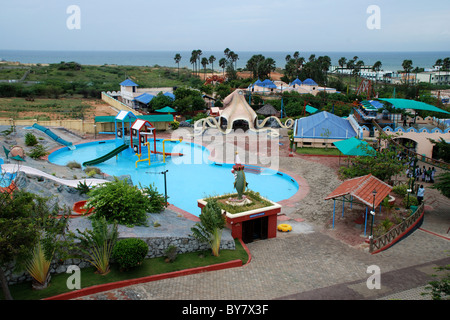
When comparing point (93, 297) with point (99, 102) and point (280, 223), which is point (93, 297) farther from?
point (99, 102)

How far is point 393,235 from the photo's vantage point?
1526 centimetres

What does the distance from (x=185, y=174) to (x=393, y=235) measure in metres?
15.7

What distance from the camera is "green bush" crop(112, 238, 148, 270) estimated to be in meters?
11.8

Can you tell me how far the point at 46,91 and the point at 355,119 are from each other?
46142 mm

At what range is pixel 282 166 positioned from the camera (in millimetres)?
27797

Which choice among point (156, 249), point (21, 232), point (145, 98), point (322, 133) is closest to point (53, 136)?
point (145, 98)

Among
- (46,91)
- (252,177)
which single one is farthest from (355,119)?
(46,91)

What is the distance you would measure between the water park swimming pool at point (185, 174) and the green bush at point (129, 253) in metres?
8.65

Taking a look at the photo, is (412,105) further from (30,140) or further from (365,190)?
(30,140)

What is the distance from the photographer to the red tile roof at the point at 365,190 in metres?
16.2

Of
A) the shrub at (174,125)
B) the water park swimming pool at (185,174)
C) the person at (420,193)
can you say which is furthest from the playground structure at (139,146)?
the person at (420,193)

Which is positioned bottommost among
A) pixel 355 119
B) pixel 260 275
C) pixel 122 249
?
pixel 260 275

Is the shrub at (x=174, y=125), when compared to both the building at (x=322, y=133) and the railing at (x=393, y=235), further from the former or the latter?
the railing at (x=393, y=235)

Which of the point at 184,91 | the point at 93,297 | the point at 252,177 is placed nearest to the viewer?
the point at 93,297
